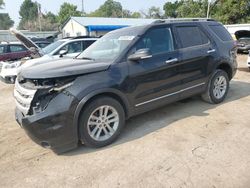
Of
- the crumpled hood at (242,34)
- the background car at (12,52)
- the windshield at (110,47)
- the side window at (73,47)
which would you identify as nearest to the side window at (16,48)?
the background car at (12,52)

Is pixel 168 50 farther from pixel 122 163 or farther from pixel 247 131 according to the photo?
pixel 122 163

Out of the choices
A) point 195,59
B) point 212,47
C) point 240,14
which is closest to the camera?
point 195,59

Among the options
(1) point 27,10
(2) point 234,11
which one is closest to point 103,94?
(2) point 234,11

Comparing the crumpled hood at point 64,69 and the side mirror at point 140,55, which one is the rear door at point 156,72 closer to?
the side mirror at point 140,55

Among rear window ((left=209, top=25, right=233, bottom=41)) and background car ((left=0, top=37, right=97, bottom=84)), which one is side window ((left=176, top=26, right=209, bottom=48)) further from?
background car ((left=0, top=37, right=97, bottom=84))

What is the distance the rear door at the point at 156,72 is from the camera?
14.2 feet

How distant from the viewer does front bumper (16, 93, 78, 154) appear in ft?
11.5

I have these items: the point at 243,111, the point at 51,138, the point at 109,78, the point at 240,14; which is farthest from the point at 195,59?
the point at 240,14

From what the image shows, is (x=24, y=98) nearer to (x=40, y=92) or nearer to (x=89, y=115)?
(x=40, y=92)

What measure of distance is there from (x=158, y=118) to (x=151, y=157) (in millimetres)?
1521

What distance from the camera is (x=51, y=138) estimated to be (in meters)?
3.60

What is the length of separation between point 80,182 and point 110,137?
1051 millimetres

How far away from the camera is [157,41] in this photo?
186 inches

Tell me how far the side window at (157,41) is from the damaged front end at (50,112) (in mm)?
1524
